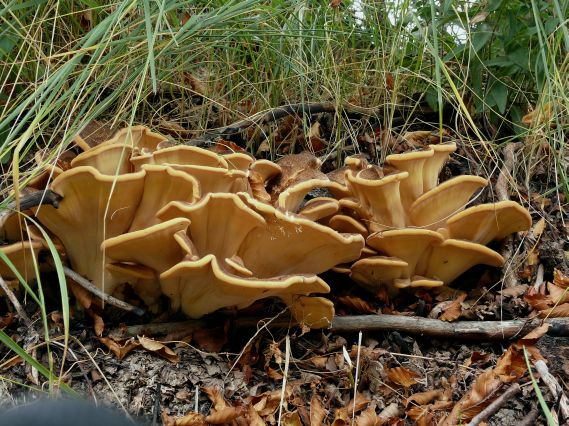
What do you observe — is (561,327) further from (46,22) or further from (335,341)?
(46,22)

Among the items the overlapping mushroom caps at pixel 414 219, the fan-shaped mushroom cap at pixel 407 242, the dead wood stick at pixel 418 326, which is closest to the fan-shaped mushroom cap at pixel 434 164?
the overlapping mushroom caps at pixel 414 219

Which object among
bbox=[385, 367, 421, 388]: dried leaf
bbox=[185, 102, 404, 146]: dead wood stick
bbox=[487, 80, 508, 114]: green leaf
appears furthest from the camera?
bbox=[487, 80, 508, 114]: green leaf

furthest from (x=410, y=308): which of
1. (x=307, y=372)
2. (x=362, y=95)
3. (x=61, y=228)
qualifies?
(x=61, y=228)

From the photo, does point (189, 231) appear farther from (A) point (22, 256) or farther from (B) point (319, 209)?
(A) point (22, 256)

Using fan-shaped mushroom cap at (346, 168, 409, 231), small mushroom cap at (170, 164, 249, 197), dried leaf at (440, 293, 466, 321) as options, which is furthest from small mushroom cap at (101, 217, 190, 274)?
dried leaf at (440, 293, 466, 321)

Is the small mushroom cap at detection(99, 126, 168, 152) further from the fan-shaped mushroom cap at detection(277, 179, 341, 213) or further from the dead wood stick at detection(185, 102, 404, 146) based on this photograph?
the fan-shaped mushroom cap at detection(277, 179, 341, 213)
